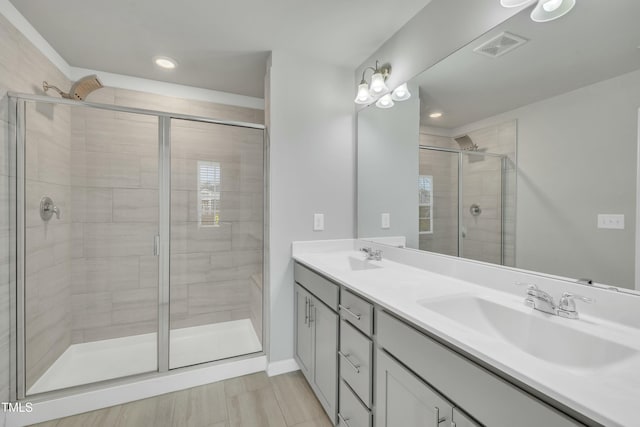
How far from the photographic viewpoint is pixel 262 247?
2156mm

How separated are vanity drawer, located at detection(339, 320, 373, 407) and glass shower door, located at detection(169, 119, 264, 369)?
101cm

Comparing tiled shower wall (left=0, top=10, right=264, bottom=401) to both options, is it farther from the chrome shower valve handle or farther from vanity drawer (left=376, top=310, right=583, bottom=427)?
vanity drawer (left=376, top=310, right=583, bottom=427)

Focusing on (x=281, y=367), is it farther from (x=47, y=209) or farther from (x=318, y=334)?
(x=47, y=209)

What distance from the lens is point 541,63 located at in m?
1.06

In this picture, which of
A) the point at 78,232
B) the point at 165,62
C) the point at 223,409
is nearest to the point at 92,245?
the point at 78,232

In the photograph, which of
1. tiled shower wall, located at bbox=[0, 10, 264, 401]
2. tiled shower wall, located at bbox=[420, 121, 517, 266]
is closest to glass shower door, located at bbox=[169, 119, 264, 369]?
tiled shower wall, located at bbox=[0, 10, 264, 401]

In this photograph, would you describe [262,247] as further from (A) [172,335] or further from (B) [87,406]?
(B) [87,406]

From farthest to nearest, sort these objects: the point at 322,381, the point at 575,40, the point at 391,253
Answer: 1. the point at 391,253
2. the point at 322,381
3. the point at 575,40

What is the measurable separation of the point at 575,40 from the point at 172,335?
2.69 m

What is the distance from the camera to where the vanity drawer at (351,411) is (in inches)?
45.5

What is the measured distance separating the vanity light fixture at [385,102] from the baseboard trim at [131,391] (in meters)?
2.13

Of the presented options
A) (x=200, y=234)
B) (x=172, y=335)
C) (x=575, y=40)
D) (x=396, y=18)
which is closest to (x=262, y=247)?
(x=200, y=234)

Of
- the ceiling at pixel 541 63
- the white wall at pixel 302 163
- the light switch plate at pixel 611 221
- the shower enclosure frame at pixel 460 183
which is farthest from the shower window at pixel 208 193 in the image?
the light switch plate at pixel 611 221

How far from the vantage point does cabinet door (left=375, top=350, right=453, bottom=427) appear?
794 millimetres
